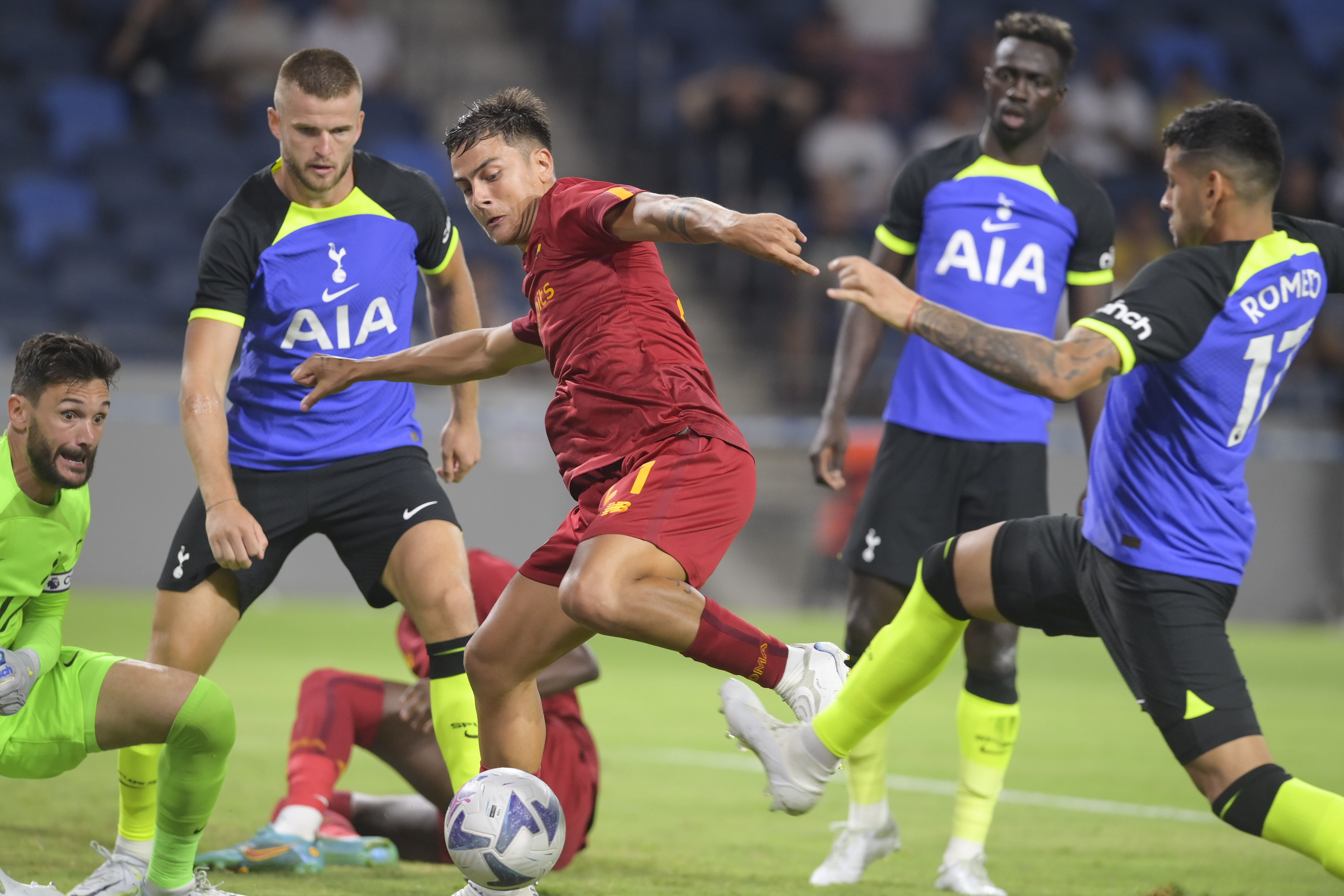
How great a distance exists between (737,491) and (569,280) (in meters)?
0.80

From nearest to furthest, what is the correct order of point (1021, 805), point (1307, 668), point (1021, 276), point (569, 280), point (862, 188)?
point (569, 280), point (1021, 276), point (1021, 805), point (1307, 668), point (862, 188)

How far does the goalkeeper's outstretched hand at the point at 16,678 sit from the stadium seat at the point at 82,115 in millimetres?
13299

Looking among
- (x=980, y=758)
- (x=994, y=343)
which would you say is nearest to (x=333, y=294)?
(x=994, y=343)

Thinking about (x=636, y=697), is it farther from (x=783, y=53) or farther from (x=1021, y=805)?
(x=783, y=53)

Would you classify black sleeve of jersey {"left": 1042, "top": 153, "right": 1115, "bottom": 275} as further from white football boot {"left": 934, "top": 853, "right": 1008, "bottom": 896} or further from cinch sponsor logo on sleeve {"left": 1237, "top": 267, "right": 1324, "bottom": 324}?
white football boot {"left": 934, "top": 853, "right": 1008, "bottom": 896}

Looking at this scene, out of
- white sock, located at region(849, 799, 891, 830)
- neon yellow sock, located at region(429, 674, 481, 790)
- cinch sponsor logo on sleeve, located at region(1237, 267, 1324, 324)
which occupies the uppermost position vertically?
cinch sponsor logo on sleeve, located at region(1237, 267, 1324, 324)

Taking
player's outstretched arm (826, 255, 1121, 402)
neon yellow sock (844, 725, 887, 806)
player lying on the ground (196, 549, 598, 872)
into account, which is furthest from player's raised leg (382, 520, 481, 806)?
player's outstretched arm (826, 255, 1121, 402)

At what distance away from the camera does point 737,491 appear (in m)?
4.30

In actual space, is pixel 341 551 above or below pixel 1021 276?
below

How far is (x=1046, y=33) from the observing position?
18.7 ft

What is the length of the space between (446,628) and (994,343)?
6.83ft

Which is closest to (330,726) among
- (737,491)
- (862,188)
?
(737,491)

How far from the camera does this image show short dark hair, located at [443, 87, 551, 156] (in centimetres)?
446

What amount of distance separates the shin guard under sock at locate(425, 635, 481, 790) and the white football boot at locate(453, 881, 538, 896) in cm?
55
